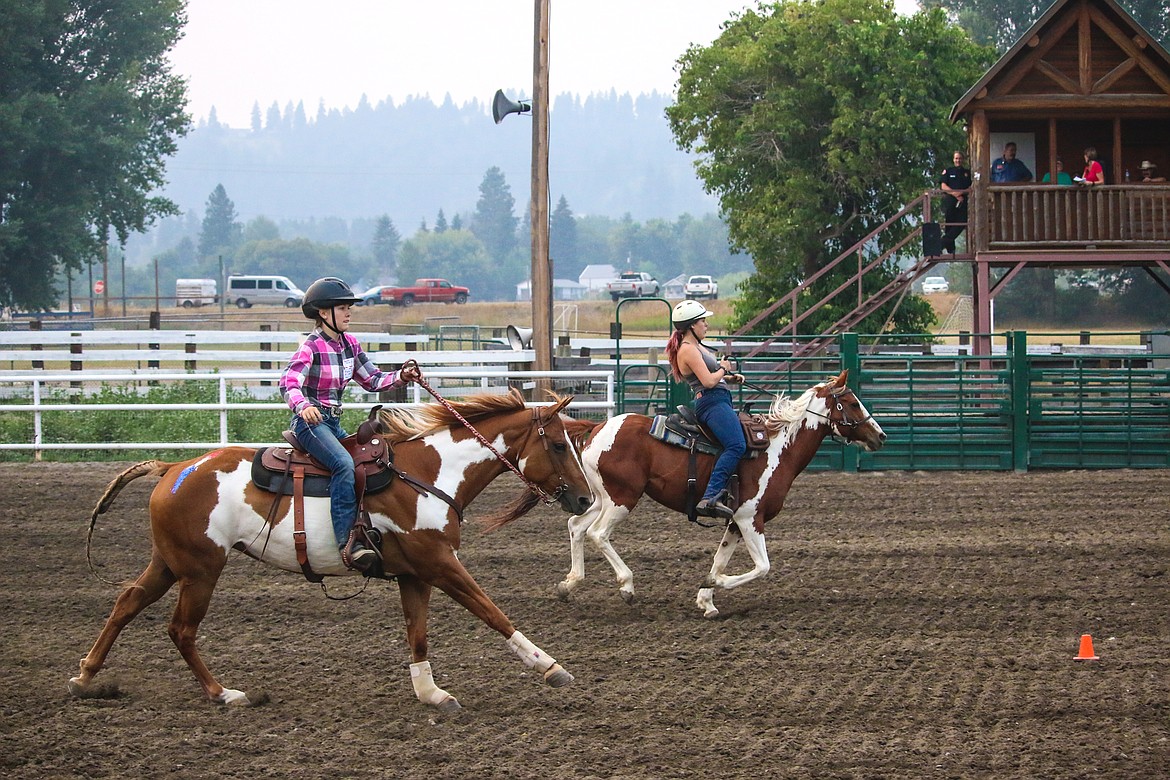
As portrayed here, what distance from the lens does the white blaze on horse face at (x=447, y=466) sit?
6438mm

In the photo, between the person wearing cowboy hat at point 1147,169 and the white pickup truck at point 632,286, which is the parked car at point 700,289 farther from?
the person wearing cowboy hat at point 1147,169

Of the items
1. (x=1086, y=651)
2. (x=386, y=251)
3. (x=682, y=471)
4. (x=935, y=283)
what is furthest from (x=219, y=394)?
(x=386, y=251)

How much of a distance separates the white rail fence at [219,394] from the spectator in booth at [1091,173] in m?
8.08

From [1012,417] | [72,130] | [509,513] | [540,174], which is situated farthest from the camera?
[72,130]

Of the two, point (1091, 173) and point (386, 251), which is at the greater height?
point (386, 251)

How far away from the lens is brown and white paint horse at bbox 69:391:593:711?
6.38 m

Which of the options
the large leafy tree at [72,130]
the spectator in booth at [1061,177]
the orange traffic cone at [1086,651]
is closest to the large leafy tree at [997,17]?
the large leafy tree at [72,130]

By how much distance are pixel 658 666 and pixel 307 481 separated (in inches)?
88.1

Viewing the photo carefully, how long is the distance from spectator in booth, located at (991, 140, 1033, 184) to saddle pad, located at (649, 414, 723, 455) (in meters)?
12.9

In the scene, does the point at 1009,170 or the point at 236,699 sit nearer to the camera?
the point at 236,699

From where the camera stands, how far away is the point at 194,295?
225ft

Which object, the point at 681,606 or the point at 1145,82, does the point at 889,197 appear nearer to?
the point at 1145,82

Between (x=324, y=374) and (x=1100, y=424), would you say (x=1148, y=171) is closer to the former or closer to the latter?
(x=1100, y=424)

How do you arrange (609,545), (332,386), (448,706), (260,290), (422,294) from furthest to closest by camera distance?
(422,294) < (260,290) < (609,545) < (332,386) < (448,706)
